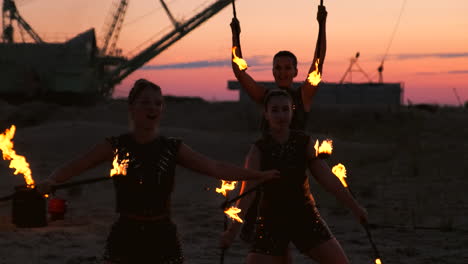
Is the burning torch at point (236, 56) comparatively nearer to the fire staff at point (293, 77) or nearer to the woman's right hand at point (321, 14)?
the fire staff at point (293, 77)

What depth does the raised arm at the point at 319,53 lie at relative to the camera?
4.80 meters

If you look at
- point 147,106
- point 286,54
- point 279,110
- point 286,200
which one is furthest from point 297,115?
point 147,106

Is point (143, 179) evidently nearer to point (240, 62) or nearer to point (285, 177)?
point (285, 177)

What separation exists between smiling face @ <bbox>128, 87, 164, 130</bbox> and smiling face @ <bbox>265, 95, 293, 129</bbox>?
83 centimetres

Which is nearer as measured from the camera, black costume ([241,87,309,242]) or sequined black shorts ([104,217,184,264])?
sequined black shorts ([104,217,184,264])

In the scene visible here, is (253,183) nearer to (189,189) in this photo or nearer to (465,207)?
(465,207)

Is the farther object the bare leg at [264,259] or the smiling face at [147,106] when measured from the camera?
the bare leg at [264,259]

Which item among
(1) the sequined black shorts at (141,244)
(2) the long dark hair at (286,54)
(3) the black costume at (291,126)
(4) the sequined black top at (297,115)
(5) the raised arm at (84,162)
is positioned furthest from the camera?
(2) the long dark hair at (286,54)

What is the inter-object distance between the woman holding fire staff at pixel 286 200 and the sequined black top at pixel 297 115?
1.16ft

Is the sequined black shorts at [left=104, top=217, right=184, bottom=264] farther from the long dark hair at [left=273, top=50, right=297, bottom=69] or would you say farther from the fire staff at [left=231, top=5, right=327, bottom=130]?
the long dark hair at [left=273, top=50, right=297, bottom=69]

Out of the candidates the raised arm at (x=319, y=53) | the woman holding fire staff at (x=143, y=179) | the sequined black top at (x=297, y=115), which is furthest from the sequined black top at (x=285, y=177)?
the raised arm at (x=319, y=53)

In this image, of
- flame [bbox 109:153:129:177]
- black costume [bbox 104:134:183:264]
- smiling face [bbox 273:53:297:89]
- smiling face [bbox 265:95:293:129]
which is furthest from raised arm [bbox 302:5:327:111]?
flame [bbox 109:153:129:177]

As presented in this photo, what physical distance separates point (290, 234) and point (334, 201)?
897 cm

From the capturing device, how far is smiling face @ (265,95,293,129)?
4137mm
